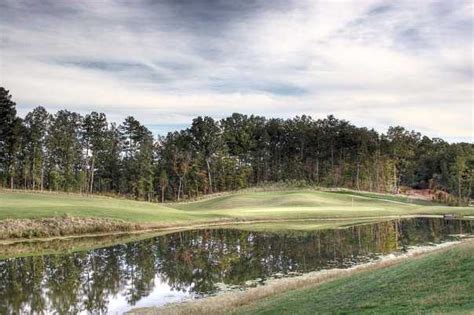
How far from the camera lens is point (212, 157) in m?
132

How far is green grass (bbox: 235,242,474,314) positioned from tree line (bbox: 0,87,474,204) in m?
85.1

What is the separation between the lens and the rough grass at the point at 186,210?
146ft

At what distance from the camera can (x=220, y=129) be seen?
140m

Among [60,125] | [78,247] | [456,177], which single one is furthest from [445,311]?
[60,125]

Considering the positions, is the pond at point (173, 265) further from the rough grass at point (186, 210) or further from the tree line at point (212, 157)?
the tree line at point (212, 157)

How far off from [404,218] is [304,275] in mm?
47055

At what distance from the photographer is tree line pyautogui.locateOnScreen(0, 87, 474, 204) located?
4311 inches

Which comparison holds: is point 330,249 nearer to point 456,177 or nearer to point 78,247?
point 78,247

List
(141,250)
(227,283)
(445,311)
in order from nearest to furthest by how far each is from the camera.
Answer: (445,311) → (227,283) → (141,250)

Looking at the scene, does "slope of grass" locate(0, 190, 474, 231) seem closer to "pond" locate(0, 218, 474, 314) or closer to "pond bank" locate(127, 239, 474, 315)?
"pond" locate(0, 218, 474, 314)

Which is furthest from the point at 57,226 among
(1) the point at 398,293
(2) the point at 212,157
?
(2) the point at 212,157

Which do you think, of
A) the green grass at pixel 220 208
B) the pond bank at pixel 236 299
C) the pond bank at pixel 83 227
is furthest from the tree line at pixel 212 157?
the pond bank at pixel 236 299

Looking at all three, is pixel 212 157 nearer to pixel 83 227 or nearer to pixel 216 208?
pixel 216 208

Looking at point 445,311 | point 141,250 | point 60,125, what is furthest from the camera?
point 60,125
